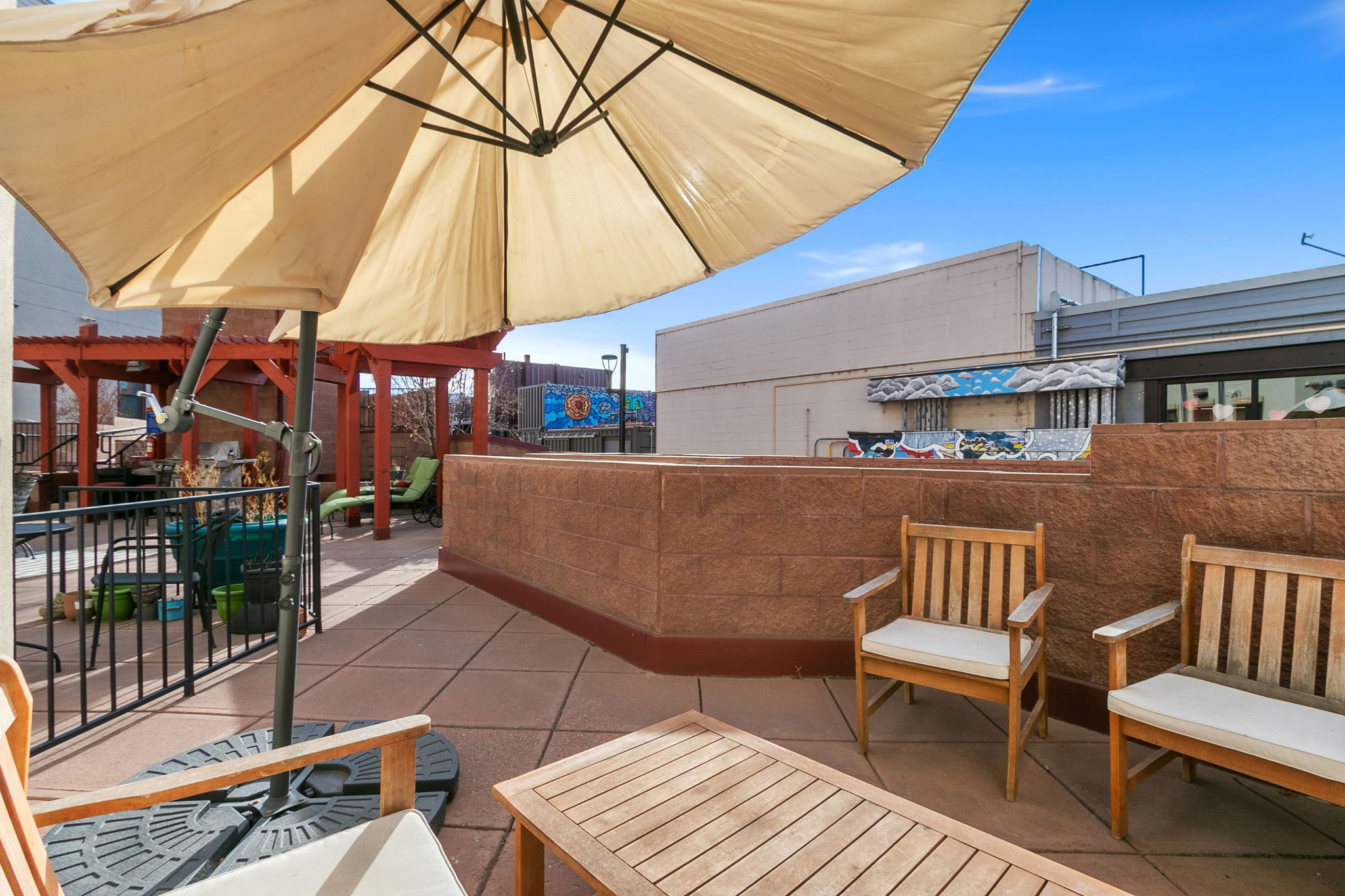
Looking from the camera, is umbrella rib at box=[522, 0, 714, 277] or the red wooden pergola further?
the red wooden pergola

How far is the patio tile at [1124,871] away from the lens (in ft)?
5.24

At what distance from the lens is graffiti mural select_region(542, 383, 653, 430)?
845 inches

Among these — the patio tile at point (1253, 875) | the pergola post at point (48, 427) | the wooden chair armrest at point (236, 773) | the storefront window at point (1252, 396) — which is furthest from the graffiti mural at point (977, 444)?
the pergola post at point (48, 427)

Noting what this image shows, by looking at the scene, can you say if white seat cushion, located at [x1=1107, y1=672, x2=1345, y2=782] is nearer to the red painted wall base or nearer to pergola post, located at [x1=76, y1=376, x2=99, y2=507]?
the red painted wall base

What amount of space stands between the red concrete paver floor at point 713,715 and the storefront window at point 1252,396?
6.96 metres

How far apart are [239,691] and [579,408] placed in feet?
64.0

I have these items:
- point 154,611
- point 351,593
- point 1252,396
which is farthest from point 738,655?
point 1252,396

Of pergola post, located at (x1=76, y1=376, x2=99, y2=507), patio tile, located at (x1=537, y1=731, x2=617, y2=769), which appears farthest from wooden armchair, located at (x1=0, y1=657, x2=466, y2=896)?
pergola post, located at (x1=76, y1=376, x2=99, y2=507)

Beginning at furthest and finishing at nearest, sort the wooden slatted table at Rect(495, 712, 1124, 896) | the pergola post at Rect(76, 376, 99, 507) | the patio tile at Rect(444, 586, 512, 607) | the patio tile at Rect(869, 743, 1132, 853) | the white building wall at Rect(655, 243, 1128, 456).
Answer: the white building wall at Rect(655, 243, 1128, 456) < the pergola post at Rect(76, 376, 99, 507) < the patio tile at Rect(444, 586, 512, 607) < the patio tile at Rect(869, 743, 1132, 853) < the wooden slatted table at Rect(495, 712, 1124, 896)

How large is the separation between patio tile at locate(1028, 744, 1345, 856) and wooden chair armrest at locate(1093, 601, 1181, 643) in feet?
2.04

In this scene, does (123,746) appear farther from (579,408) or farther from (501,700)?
(579,408)

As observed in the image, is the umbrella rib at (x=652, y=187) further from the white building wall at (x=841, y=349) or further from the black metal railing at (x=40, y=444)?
the black metal railing at (x=40, y=444)

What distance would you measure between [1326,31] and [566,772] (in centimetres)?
1388

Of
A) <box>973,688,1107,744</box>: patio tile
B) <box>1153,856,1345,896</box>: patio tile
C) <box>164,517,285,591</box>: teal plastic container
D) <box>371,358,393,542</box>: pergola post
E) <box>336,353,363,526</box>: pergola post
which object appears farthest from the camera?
<box>336,353,363,526</box>: pergola post
